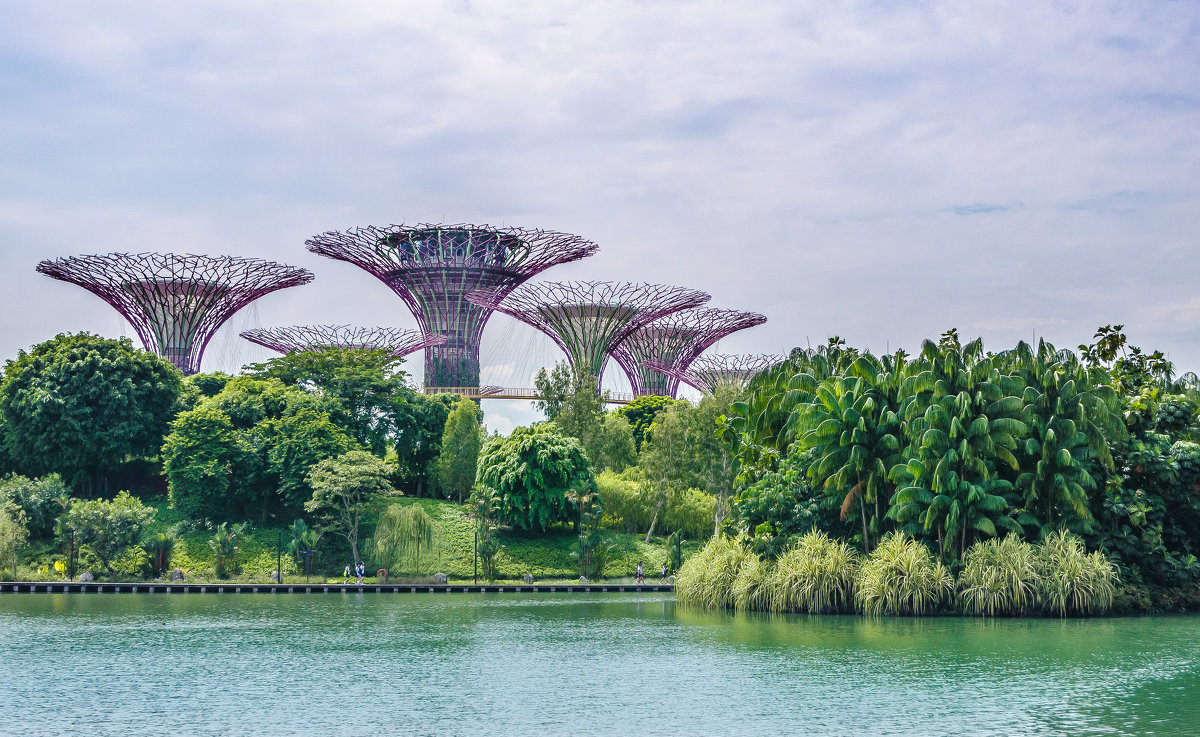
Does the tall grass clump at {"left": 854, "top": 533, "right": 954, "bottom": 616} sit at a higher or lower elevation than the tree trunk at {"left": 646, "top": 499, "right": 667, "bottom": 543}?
lower

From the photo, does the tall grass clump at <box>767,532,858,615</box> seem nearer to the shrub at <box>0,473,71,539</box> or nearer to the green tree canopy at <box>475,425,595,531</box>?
the green tree canopy at <box>475,425,595,531</box>

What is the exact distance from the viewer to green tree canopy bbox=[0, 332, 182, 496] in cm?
5644

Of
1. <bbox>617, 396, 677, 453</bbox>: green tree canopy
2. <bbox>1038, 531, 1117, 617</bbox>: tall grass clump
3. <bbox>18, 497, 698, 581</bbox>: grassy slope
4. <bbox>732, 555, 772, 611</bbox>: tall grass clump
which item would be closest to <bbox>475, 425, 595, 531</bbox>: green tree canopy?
<bbox>18, 497, 698, 581</bbox>: grassy slope

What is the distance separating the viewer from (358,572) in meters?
49.7

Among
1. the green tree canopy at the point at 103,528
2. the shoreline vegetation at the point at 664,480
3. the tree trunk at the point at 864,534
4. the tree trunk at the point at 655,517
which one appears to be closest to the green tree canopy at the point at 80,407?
the shoreline vegetation at the point at 664,480

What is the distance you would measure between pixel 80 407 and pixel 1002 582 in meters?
45.0

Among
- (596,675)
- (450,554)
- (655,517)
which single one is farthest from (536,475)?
(596,675)

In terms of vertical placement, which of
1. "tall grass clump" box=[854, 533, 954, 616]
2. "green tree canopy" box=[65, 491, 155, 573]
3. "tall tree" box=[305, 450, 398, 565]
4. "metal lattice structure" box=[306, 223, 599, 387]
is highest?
"metal lattice structure" box=[306, 223, 599, 387]

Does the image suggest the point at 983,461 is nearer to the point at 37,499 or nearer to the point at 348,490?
the point at 348,490

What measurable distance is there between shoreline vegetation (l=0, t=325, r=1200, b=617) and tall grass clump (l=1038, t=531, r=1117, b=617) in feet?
0.24

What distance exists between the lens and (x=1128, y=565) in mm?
34656

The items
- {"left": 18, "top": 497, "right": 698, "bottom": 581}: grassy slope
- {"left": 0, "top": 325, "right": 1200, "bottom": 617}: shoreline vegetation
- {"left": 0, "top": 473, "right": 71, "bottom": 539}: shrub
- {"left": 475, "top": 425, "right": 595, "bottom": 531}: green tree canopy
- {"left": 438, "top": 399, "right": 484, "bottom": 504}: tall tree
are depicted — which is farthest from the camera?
{"left": 438, "top": 399, "right": 484, "bottom": 504}: tall tree

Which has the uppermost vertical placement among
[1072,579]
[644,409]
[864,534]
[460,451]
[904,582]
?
[644,409]

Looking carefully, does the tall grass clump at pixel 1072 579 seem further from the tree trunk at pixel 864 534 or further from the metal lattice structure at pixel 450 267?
the metal lattice structure at pixel 450 267
